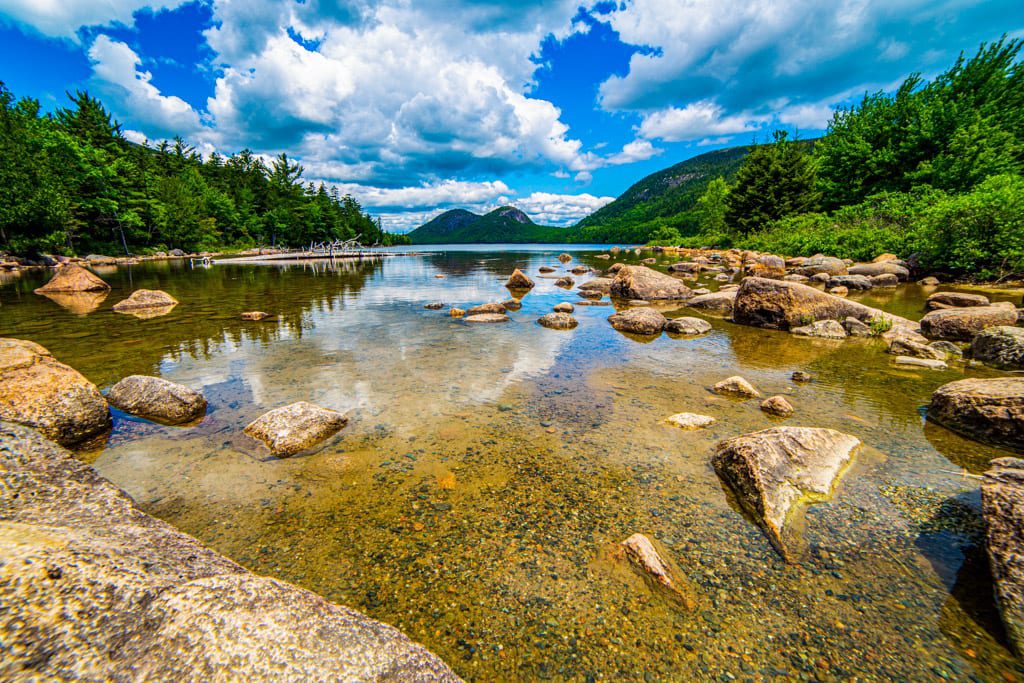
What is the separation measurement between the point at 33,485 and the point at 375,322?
11.8m

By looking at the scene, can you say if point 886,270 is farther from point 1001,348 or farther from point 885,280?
point 1001,348

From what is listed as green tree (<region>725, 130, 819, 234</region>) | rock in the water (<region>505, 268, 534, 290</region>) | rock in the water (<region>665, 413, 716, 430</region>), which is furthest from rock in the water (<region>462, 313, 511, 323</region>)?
green tree (<region>725, 130, 819, 234</region>)

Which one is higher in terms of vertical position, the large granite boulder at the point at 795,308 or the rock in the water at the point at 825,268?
the rock in the water at the point at 825,268

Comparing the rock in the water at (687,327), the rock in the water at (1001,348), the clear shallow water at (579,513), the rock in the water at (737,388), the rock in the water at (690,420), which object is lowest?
the clear shallow water at (579,513)

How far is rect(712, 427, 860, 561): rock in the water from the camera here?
13.7 feet

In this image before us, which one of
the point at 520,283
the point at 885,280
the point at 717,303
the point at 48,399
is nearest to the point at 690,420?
the point at 48,399

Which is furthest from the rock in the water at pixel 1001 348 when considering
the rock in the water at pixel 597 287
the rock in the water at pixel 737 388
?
the rock in the water at pixel 597 287

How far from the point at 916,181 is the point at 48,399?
5412 centimetres

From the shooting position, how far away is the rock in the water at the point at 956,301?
13688mm

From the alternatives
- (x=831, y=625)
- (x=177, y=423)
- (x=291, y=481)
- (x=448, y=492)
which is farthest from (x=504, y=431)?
(x=177, y=423)

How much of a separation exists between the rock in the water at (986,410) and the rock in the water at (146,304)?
2408 centimetres

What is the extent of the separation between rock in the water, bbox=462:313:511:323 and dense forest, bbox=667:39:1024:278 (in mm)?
25734

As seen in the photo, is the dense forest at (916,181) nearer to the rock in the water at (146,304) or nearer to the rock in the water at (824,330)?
the rock in the water at (824,330)

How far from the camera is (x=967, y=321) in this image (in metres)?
10.9
